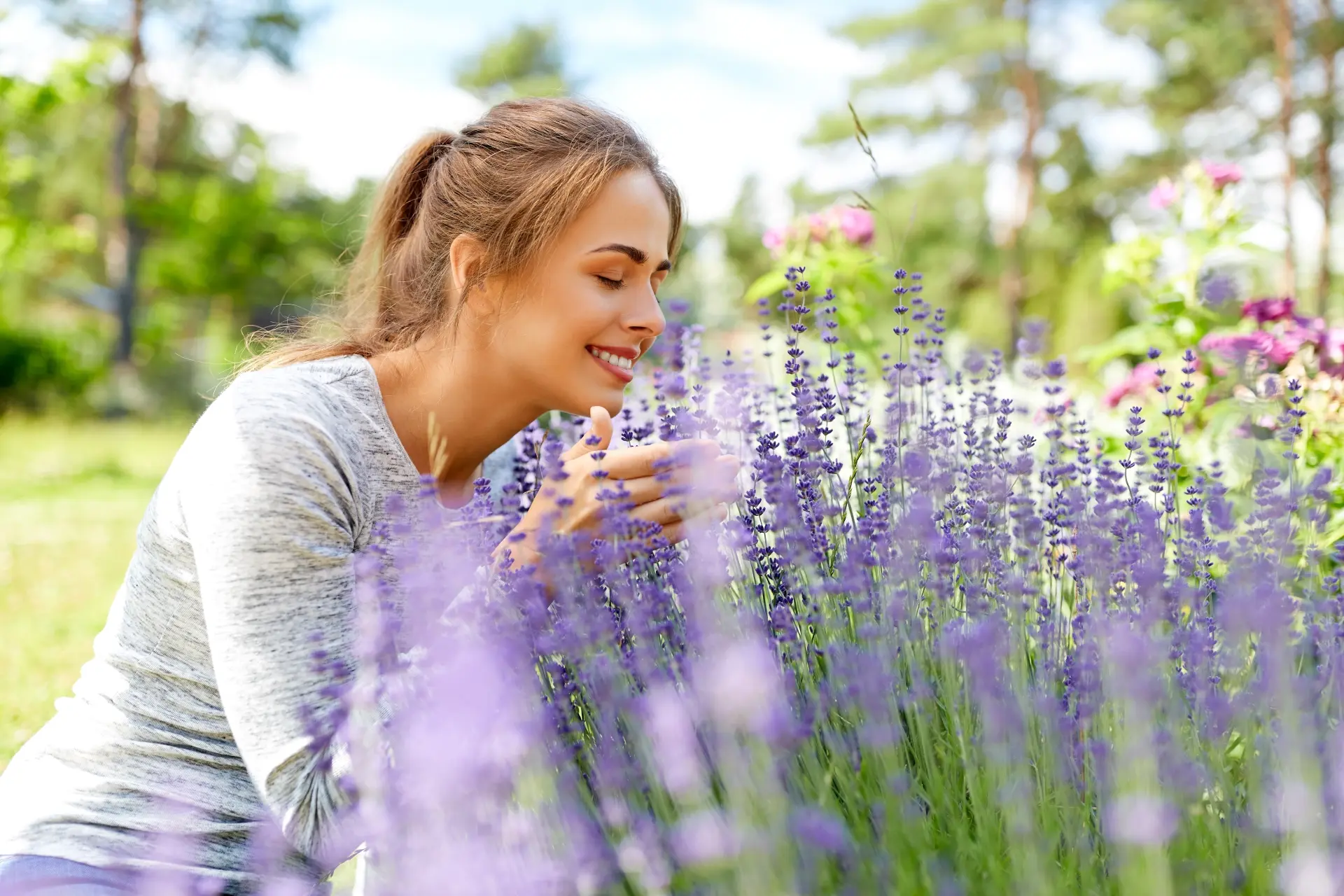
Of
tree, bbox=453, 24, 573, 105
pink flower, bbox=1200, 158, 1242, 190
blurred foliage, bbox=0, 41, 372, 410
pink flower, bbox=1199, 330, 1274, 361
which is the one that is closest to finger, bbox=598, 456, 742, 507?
pink flower, bbox=1199, 330, 1274, 361

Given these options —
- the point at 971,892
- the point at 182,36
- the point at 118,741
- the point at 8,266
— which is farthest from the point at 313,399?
the point at 182,36

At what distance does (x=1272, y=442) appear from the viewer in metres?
2.34

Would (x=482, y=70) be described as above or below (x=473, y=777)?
above

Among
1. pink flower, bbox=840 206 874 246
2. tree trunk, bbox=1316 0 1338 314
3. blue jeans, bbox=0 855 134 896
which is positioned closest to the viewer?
blue jeans, bbox=0 855 134 896

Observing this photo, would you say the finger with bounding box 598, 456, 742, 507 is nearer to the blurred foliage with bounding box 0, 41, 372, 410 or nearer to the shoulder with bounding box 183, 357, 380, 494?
the shoulder with bounding box 183, 357, 380, 494

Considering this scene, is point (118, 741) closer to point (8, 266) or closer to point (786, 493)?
point (786, 493)

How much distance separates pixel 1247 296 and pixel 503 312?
2467 millimetres

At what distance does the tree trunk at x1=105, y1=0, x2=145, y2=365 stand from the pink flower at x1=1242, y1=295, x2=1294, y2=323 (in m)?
15.7

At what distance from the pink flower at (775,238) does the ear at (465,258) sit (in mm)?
2287

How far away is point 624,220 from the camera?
1.98 metres

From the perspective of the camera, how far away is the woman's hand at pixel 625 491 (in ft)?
4.49

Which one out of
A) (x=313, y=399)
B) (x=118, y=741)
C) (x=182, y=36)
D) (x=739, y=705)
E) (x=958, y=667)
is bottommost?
(x=118, y=741)

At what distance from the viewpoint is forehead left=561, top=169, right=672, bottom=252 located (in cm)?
196

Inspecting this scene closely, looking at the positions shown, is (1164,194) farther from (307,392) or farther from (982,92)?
(982,92)
